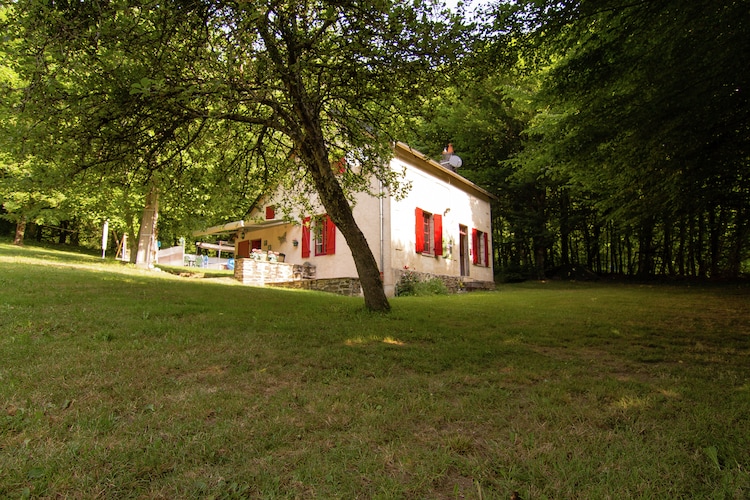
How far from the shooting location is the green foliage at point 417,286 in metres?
13.2

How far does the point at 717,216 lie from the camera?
1775 centimetres

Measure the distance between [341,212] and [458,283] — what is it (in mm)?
9608

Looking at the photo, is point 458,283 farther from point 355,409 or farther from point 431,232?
point 355,409

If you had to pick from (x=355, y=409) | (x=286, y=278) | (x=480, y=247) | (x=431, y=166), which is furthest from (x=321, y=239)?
(x=355, y=409)

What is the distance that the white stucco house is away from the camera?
529 inches

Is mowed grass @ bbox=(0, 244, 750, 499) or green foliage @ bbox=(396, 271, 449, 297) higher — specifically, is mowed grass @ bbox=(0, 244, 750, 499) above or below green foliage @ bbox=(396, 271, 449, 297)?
below

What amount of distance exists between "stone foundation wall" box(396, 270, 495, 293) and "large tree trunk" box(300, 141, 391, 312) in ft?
20.3

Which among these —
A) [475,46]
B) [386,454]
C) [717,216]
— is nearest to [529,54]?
[475,46]

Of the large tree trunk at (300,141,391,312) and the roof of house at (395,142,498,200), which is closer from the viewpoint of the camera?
the large tree trunk at (300,141,391,312)

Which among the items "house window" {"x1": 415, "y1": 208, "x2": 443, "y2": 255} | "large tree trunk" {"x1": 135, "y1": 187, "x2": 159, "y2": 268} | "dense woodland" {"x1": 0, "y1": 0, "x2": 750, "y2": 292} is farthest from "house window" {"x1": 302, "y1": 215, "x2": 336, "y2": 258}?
"large tree trunk" {"x1": 135, "y1": 187, "x2": 159, "y2": 268}

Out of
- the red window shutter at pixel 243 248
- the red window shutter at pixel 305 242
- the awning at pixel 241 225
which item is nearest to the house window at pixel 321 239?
the red window shutter at pixel 305 242

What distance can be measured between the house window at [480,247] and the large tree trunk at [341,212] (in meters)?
11.5

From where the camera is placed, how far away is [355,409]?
3.05 meters

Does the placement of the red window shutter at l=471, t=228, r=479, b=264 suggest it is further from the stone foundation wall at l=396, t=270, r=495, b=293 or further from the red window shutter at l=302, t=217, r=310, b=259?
the red window shutter at l=302, t=217, r=310, b=259
